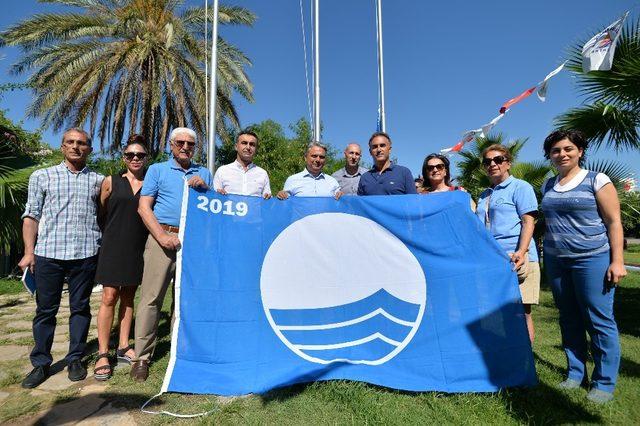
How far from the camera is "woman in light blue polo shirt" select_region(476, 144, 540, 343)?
316 cm

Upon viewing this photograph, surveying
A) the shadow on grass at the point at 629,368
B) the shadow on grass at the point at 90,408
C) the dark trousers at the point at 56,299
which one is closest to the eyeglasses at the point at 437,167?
the shadow on grass at the point at 629,368

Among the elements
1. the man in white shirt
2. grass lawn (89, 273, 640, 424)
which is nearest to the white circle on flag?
grass lawn (89, 273, 640, 424)

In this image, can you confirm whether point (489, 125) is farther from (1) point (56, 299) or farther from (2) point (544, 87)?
(1) point (56, 299)

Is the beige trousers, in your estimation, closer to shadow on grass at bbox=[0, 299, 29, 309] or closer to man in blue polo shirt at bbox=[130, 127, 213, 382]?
man in blue polo shirt at bbox=[130, 127, 213, 382]

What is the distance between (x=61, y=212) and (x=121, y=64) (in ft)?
34.4

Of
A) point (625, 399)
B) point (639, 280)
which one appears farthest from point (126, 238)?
point (639, 280)

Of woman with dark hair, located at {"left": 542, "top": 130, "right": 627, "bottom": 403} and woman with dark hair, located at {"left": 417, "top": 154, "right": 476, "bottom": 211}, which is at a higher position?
woman with dark hair, located at {"left": 417, "top": 154, "right": 476, "bottom": 211}

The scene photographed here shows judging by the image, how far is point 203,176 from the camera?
3.56 meters

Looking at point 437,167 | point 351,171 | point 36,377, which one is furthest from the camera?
point 351,171

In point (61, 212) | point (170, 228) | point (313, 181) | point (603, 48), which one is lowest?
point (170, 228)

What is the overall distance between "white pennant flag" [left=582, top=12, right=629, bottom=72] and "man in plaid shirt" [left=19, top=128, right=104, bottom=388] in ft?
20.5

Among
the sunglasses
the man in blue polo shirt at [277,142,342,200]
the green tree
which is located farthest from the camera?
the green tree

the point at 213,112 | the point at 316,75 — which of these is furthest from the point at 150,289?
Result: the point at 316,75

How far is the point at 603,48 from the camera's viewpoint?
5.09 meters
